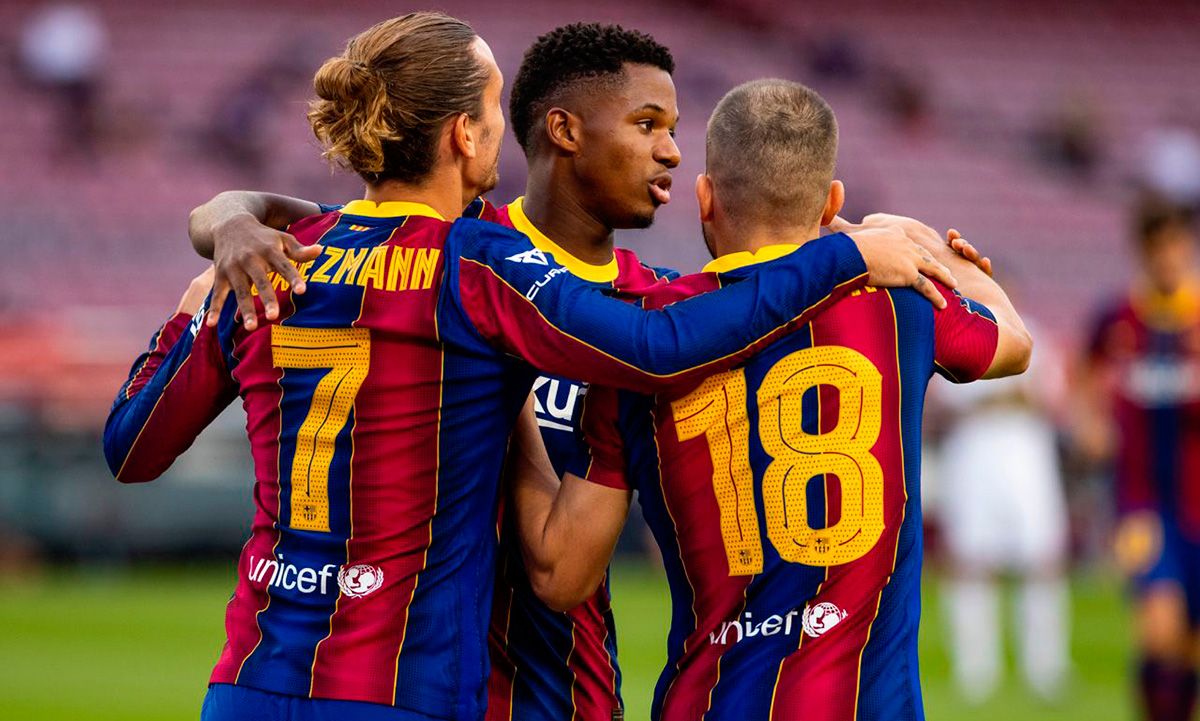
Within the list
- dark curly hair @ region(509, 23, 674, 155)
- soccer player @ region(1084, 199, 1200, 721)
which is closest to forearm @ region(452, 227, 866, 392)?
dark curly hair @ region(509, 23, 674, 155)

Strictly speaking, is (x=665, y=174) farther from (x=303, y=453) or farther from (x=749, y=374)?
(x=303, y=453)

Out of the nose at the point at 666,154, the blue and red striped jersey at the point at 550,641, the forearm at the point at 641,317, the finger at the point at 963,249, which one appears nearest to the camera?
the forearm at the point at 641,317

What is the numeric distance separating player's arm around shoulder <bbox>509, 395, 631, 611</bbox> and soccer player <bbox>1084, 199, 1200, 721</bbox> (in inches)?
222

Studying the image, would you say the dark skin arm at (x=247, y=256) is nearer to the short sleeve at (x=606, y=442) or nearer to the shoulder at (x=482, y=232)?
the shoulder at (x=482, y=232)

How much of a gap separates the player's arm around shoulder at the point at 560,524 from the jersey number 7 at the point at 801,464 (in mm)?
239

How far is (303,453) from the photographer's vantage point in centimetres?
322

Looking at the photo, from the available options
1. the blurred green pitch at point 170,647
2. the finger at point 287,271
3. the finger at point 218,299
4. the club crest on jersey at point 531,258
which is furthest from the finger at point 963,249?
the blurred green pitch at point 170,647

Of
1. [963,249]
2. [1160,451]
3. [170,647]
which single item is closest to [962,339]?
[963,249]

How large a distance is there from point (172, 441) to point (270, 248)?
502 millimetres

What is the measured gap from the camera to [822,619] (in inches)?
125

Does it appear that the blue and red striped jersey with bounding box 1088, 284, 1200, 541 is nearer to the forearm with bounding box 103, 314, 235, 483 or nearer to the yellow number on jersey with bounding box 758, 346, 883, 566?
the yellow number on jersey with bounding box 758, 346, 883, 566

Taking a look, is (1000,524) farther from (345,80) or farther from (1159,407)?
(345,80)

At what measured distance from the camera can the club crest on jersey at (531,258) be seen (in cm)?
319

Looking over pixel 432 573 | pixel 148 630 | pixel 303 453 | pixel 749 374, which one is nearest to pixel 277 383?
pixel 303 453
